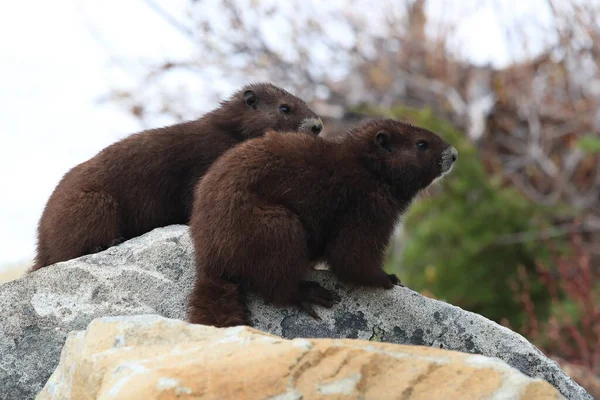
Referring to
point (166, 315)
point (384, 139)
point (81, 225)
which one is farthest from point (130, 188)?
point (384, 139)

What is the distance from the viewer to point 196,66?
1299 cm

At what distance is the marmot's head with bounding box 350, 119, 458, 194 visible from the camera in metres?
5.50

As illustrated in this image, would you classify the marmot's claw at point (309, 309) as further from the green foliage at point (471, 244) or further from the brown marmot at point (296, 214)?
the green foliage at point (471, 244)

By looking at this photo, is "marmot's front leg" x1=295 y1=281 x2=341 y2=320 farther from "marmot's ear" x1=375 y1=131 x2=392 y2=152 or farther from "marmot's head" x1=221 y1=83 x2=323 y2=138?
"marmot's head" x1=221 y1=83 x2=323 y2=138

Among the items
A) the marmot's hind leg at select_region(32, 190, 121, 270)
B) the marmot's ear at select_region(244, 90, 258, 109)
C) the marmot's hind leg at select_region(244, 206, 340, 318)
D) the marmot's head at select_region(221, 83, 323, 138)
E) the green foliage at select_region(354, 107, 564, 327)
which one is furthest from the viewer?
the green foliage at select_region(354, 107, 564, 327)

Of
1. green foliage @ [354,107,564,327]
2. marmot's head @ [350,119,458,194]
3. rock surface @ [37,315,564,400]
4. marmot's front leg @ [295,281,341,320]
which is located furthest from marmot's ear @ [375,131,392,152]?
green foliage @ [354,107,564,327]

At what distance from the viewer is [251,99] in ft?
21.6

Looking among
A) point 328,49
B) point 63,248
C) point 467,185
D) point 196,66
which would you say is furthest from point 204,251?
point 328,49

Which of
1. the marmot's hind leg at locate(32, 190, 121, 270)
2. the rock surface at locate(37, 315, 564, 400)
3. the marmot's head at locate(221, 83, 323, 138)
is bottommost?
the rock surface at locate(37, 315, 564, 400)

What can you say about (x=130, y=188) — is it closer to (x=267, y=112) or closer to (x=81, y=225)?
(x=81, y=225)

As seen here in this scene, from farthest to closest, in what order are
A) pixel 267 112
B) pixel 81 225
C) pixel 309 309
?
pixel 267 112 → pixel 81 225 → pixel 309 309

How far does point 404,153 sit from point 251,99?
1.50 m

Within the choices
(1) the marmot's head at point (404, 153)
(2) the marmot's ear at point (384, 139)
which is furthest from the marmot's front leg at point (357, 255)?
(2) the marmot's ear at point (384, 139)

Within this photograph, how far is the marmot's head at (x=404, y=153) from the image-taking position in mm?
5500
